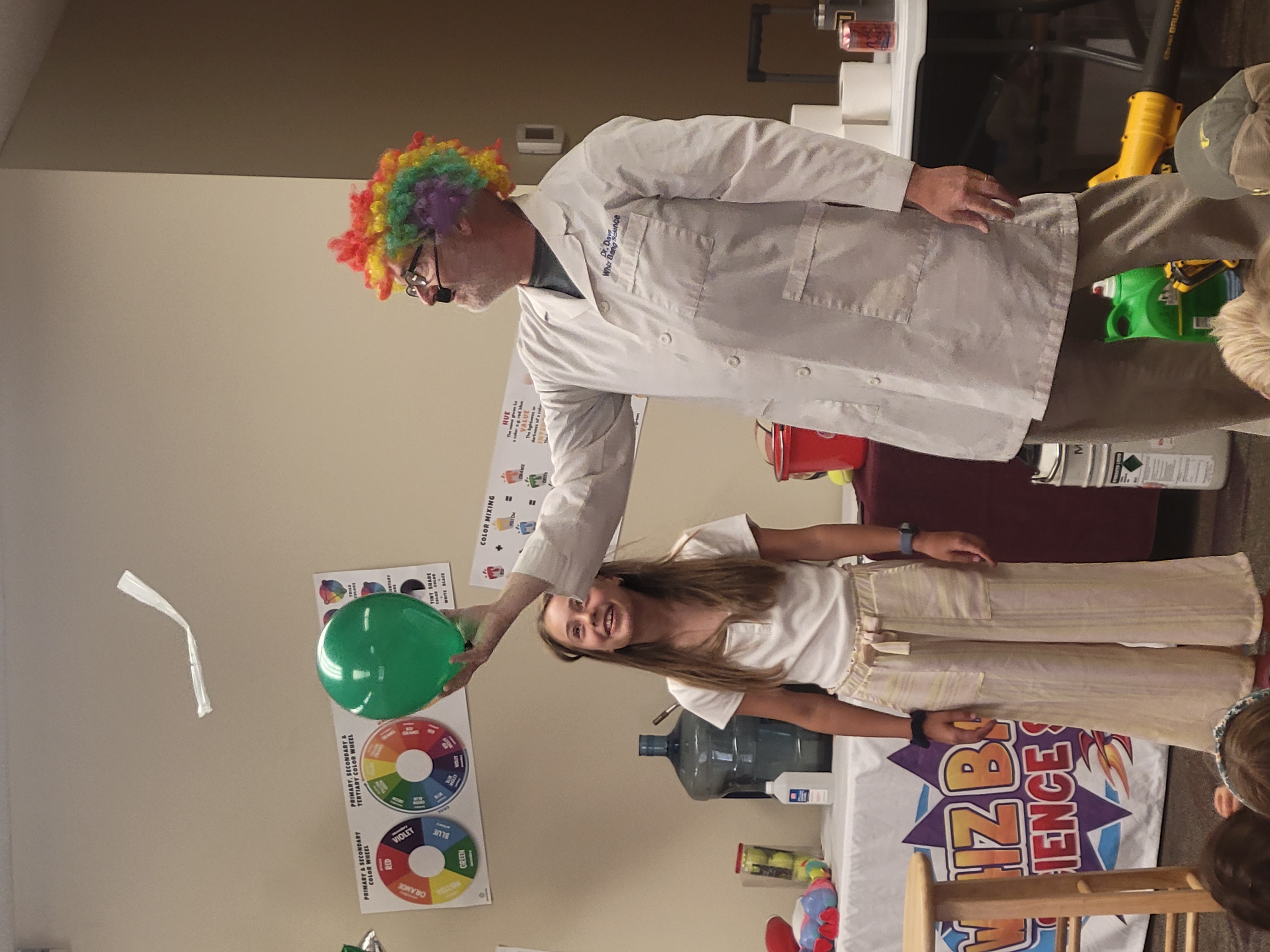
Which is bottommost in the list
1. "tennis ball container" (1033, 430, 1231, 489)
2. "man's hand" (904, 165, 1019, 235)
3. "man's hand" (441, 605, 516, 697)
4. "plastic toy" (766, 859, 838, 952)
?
"plastic toy" (766, 859, 838, 952)

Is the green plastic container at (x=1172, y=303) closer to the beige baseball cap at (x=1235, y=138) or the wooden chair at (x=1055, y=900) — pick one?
the beige baseball cap at (x=1235, y=138)

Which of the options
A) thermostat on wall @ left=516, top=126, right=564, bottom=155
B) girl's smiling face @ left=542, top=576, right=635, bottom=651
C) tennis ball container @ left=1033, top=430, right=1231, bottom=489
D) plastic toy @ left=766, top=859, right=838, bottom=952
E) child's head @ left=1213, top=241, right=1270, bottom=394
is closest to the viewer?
child's head @ left=1213, top=241, right=1270, bottom=394

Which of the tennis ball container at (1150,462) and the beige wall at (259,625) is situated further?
the beige wall at (259,625)

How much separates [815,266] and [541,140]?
1.70m

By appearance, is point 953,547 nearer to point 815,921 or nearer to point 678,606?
point 678,606

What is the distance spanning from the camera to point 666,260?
153 centimetres

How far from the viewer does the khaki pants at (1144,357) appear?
4.91 feet

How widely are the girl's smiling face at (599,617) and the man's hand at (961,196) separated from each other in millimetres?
→ 895

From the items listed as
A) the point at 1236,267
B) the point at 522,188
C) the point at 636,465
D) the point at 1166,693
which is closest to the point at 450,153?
the point at 522,188

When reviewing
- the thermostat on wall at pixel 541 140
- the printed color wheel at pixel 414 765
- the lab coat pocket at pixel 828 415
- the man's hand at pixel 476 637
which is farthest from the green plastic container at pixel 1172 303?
the printed color wheel at pixel 414 765

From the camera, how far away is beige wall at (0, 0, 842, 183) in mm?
2973

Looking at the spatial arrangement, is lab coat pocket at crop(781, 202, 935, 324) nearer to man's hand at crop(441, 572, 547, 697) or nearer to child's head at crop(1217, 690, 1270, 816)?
man's hand at crop(441, 572, 547, 697)

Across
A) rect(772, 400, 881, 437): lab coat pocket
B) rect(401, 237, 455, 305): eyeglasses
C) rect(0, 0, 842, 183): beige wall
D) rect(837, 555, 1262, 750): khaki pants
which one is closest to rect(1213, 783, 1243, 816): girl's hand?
rect(837, 555, 1262, 750): khaki pants

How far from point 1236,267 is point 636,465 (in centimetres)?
147
